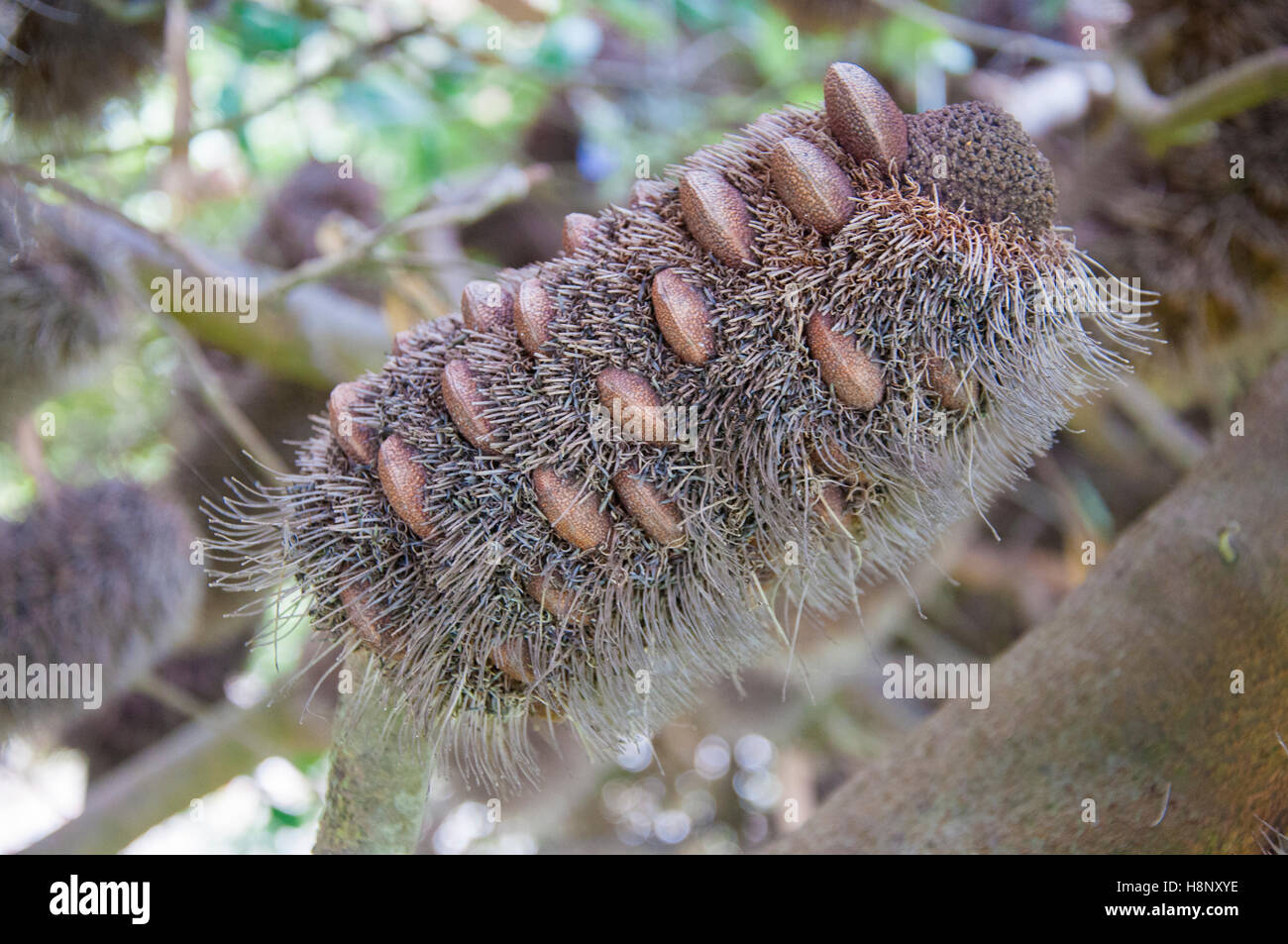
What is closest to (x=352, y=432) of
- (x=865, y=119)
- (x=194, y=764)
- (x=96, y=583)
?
(x=865, y=119)

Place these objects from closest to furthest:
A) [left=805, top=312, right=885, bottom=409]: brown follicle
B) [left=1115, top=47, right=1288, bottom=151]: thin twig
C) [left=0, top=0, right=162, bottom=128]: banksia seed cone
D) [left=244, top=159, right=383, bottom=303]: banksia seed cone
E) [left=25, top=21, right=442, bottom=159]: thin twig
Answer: [left=805, top=312, right=885, bottom=409]: brown follicle, [left=1115, top=47, right=1288, bottom=151]: thin twig, [left=0, top=0, right=162, bottom=128]: banksia seed cone, [left=25, top=21, right=442, bottom=159]: thin twig, [left=244, top=159, right=383, bottom=303]: banksia seed cone

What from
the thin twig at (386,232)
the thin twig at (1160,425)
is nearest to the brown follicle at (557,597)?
the thin twig at (386,232)

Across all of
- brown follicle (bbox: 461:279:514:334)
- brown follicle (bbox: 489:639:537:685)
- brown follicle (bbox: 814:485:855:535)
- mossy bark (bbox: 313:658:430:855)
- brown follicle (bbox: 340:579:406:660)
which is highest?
brown follicle (bbox: 461:279:514:334)

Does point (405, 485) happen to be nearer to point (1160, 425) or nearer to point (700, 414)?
point (700, 414)

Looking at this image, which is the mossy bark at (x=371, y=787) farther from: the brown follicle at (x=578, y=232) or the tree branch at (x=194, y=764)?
the tree branch at (x=194, y=764)

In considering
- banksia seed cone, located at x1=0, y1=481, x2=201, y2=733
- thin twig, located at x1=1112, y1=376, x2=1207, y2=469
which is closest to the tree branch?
banksia seed cone, located at x1=0, y1=481, x2=201, y2=733

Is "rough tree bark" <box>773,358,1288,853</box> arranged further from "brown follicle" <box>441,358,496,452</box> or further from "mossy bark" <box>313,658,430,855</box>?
"brown follicle" <box>441,358,496,452</box>
